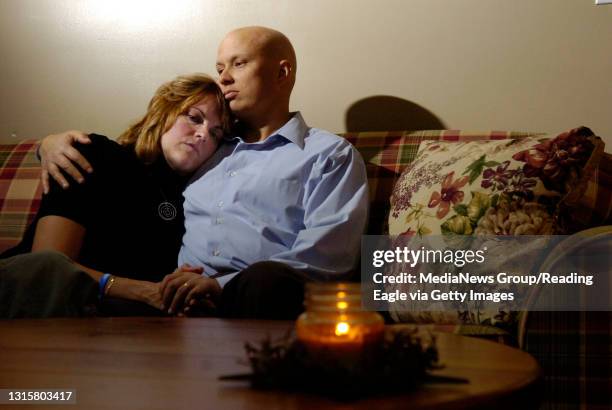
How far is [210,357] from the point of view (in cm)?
90

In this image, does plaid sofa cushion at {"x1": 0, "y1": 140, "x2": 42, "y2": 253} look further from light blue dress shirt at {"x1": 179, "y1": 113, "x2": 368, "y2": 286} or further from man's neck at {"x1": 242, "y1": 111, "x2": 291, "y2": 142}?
man's neck at {"x1": 242, "y1": 111, "x2": 291, "y2": 142}

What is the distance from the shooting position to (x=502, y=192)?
1430 mm

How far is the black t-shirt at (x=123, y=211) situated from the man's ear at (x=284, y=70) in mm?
402

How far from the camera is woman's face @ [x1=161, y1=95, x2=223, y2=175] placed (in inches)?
74.4

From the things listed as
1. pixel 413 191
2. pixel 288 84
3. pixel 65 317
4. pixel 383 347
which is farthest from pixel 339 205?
pixel 383 347

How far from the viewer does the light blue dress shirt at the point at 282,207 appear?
167 cm

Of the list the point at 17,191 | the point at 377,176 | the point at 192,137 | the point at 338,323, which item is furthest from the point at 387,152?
the point at 338,323

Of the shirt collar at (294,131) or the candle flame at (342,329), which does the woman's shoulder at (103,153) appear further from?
the candle flame at (342,329)

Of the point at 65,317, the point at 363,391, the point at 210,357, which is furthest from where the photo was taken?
the point at 65,317

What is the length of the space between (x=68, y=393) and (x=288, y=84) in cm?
140

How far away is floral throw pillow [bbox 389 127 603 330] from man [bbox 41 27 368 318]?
20 cm

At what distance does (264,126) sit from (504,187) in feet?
2.55

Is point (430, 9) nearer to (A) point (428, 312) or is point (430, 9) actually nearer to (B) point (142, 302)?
(A) point (428, 312)

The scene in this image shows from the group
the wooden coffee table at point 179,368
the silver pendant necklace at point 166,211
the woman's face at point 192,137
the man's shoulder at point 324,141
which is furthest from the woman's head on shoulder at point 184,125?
the wooden coffee table at point 179,368
